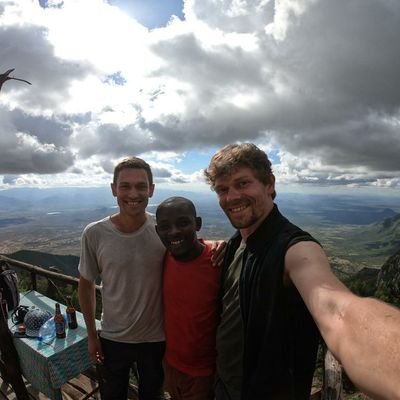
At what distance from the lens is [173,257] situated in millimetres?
2561

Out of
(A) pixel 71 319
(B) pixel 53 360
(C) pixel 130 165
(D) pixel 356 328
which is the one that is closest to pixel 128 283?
(C) pixel 130 165

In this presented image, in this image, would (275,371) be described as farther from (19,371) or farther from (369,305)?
(19,371)

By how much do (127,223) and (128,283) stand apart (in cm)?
58

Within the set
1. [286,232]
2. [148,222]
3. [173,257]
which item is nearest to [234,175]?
[286,232]

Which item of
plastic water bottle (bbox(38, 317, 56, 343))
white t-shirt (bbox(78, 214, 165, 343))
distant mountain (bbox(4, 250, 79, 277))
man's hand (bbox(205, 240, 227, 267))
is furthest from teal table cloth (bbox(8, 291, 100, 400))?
distant mountain (bbox(4, 250, 79, 277))

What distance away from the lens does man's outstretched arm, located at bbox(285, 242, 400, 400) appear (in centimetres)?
85

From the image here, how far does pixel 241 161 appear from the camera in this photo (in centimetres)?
210

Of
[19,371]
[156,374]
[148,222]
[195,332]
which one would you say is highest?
[148,222]

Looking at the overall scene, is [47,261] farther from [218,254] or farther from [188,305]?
[218,254]

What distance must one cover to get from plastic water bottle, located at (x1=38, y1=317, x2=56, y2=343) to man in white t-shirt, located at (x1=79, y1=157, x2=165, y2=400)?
92 cm

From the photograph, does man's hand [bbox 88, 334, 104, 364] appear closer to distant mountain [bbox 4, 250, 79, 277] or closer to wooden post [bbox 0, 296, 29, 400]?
wooden post [bbox 0, 296, 29, 400]

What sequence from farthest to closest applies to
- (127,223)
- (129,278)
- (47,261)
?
(47,261) → (127,223) → (129,278)

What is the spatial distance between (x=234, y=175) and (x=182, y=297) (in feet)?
3.63

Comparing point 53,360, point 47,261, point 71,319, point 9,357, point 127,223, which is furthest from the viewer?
point 47,261
